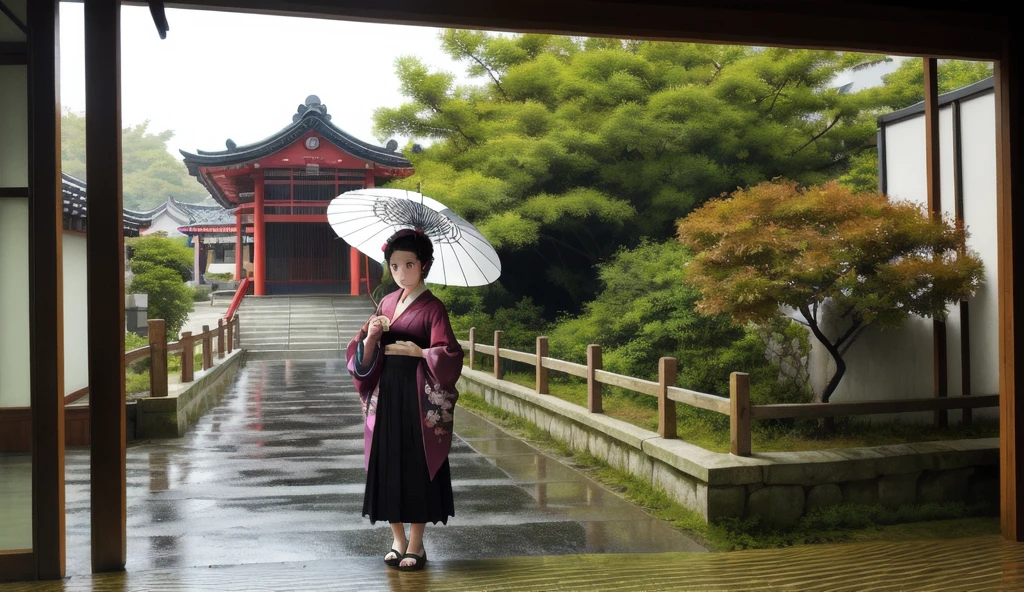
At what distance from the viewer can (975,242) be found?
273 inches

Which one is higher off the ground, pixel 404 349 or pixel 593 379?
pixel 404 349

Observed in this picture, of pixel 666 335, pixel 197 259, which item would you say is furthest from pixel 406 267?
pixel 197 259

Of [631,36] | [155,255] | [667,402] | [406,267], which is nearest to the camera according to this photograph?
[406,267]

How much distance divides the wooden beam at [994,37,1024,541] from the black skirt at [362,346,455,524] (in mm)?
3370

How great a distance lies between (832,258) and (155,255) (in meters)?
14.7

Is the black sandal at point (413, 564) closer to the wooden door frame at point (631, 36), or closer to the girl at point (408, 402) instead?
the girl at point (408, 402)

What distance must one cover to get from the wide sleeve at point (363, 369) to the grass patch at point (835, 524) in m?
2.31

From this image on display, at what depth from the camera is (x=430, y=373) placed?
175 inches

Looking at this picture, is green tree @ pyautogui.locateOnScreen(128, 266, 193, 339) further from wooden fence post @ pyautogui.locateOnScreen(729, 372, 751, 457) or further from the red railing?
wooden fence post @ pyautogui.locateOnScreen(729, 372, 751, 457)

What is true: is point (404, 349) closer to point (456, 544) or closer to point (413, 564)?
point (413, 564)

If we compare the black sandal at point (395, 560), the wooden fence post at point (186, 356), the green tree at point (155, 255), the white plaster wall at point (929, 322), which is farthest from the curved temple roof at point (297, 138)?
the black sandal at point (395, 560)

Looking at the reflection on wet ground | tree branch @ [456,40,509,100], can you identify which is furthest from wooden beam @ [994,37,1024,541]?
tree branch @ [456,40,509,100]

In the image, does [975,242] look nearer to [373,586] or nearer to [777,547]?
[777,547]

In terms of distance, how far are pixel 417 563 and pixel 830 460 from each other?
2.89 m
